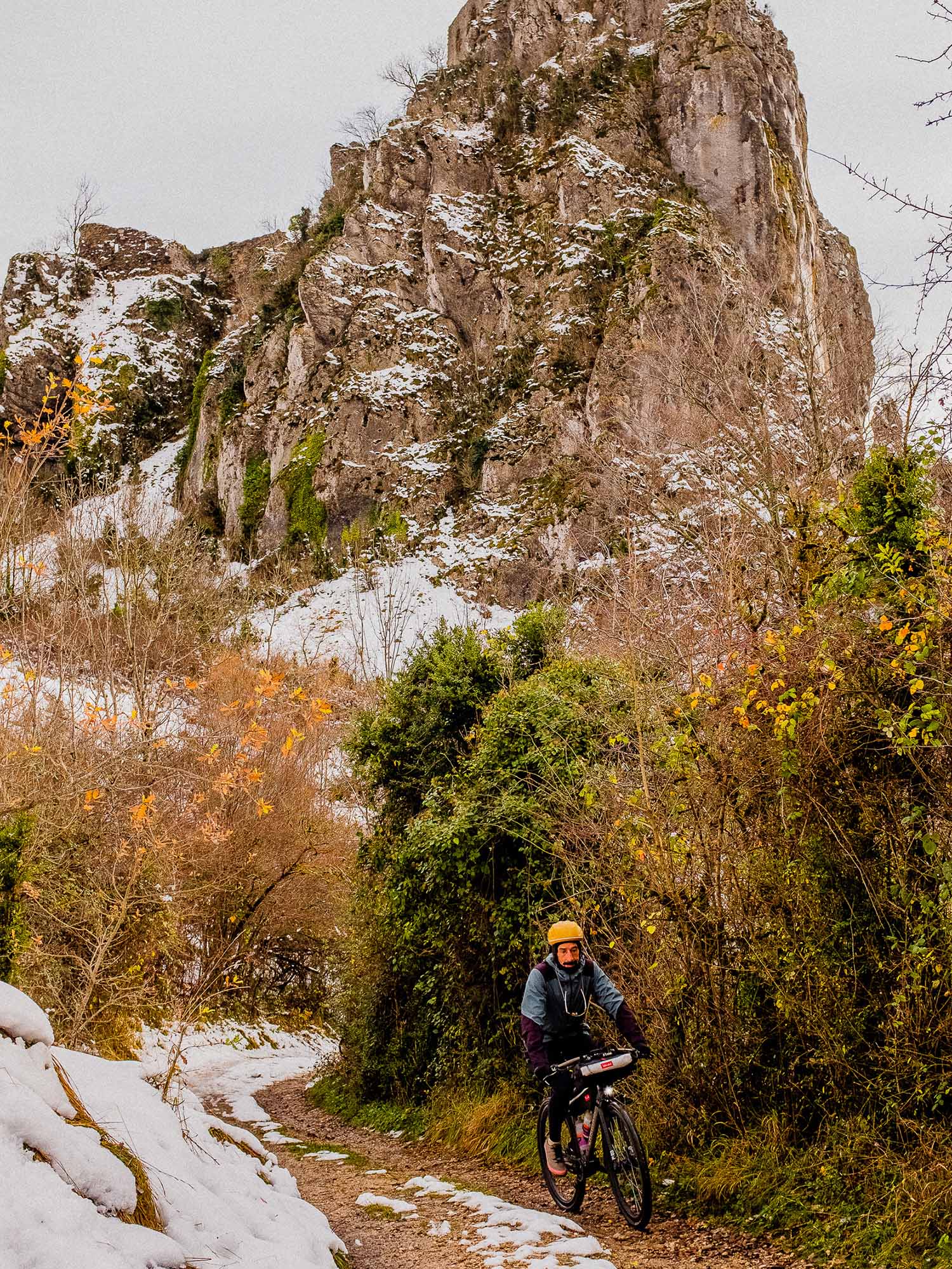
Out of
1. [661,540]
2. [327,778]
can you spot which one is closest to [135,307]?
[327,778]

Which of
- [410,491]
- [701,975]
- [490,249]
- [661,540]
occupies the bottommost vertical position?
[701,975]

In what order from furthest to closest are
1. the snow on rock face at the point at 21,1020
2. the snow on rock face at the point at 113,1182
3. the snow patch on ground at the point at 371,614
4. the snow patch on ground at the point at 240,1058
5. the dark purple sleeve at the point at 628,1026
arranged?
the snow patch on ground at the point at 371,614 → the snow patch on ground at the point at 240,1058 → the dark purple sleeve at the point at 628,1026 → the snow on rock face at the point at 21,1020 → the snow on rock face at the point at 113,1182

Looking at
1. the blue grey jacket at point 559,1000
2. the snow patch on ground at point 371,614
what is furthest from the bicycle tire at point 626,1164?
the snow patch on ground at point 371,614

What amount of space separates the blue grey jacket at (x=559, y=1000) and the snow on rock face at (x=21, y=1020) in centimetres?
323

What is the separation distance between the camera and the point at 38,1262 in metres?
2.71

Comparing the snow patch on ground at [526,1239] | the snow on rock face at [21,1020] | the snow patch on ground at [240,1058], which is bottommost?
the snow patch on ground at [240,1058]

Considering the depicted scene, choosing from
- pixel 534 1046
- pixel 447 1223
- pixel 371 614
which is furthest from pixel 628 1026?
pixel 371 614

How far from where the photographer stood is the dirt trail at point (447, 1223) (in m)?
5.00

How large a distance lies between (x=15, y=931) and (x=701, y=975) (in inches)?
187

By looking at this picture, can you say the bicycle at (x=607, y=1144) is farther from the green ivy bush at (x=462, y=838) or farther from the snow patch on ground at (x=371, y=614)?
the snow patch on ground at (x=371, y=614)

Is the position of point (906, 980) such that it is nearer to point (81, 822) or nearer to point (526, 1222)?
point (526, 1222)

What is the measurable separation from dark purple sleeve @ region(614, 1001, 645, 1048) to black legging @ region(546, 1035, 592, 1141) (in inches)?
17.7

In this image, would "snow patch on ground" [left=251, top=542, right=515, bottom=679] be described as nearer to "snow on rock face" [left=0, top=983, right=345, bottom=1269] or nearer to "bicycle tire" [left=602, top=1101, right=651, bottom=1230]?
"bicycle tire" [left=602, top=1101, right=651, bottom=1230]

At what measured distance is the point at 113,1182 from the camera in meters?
3.33
